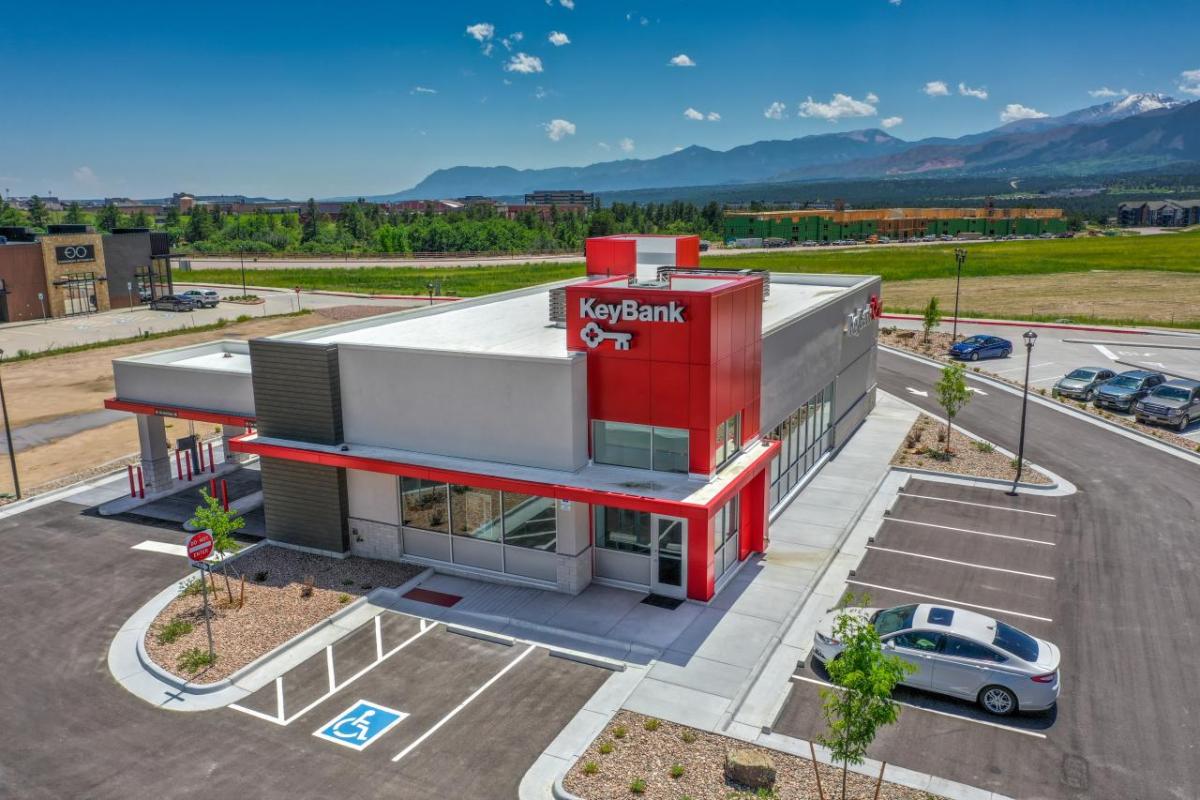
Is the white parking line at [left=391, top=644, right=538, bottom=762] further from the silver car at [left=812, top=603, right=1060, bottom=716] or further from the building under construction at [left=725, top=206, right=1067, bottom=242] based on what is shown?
the building under construction at [left=725, top=206, right=1067, bottom=242]

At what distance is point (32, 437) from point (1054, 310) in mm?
75052

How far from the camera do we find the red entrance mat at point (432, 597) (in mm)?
22294

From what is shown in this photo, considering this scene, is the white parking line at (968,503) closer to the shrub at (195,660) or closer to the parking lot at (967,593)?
the parking lot at (967,593)

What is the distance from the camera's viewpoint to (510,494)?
22922mm

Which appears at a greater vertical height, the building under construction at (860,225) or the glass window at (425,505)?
→ the building under construction at (860,225)

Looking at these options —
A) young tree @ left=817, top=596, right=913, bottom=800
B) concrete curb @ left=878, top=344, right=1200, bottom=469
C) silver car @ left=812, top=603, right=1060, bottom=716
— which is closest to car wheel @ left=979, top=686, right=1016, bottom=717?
silver car @ left=812, top=603, right=1060, bottom=716

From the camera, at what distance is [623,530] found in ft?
74.3

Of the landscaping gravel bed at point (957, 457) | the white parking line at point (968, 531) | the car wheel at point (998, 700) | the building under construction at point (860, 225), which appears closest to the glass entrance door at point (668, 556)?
the car wheel at point (998, 700)

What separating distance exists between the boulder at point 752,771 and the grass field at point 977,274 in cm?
6399

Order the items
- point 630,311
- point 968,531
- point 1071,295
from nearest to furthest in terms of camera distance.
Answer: point 630,311 → point 968,531 → point 1071,295

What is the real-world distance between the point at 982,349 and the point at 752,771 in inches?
1812

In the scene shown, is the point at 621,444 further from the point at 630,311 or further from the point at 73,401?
the point at 73,401

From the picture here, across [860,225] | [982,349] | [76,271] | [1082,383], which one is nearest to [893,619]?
[1082,383]

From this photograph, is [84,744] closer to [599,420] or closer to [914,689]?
[599,420]
